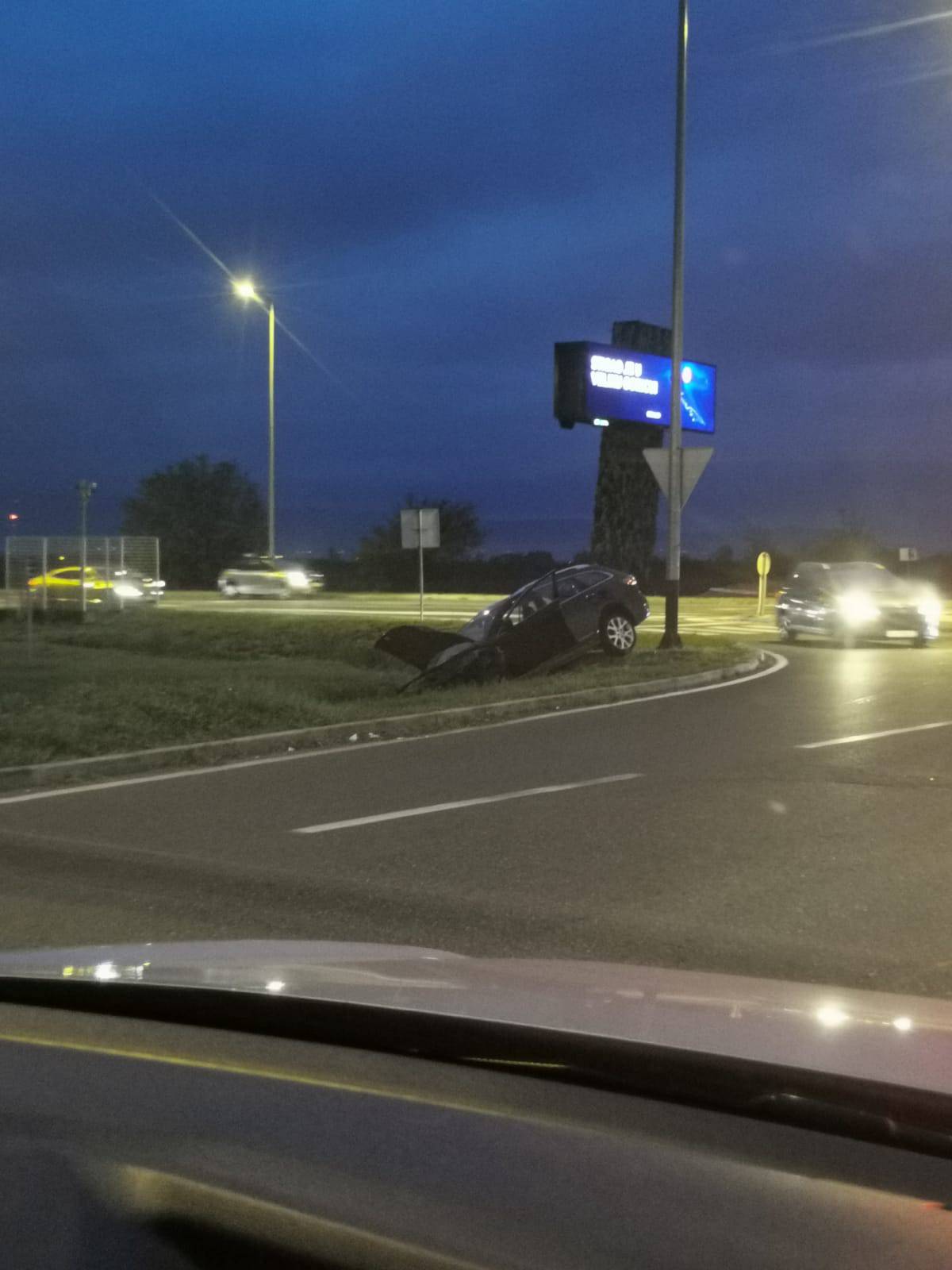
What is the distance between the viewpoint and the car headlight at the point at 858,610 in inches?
917

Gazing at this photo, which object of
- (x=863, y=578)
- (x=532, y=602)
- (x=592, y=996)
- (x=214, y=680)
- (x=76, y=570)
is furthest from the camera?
(x=76, y=570)

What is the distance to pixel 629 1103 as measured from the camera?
2.37 metres

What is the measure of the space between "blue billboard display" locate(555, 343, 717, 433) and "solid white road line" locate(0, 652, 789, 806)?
15773 millimetres

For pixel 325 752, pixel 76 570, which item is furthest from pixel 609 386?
pixel 325 752

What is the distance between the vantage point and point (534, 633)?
58.4 feet

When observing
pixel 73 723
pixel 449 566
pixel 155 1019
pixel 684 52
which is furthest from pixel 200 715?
pixel 449 566

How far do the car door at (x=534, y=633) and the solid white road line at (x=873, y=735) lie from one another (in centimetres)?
601

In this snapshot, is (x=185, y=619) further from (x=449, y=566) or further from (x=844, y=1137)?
(x=449, y=566)

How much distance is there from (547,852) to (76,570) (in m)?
29.4

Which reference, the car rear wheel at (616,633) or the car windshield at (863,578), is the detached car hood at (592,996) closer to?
the car rear wheel at (616,633)

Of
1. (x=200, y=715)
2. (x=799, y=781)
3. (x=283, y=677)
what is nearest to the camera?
(x=799, y=781)

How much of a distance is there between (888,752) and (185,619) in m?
21.9

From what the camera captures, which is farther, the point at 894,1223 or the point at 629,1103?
the point at 629,1103

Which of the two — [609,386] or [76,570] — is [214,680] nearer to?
[609,386]
